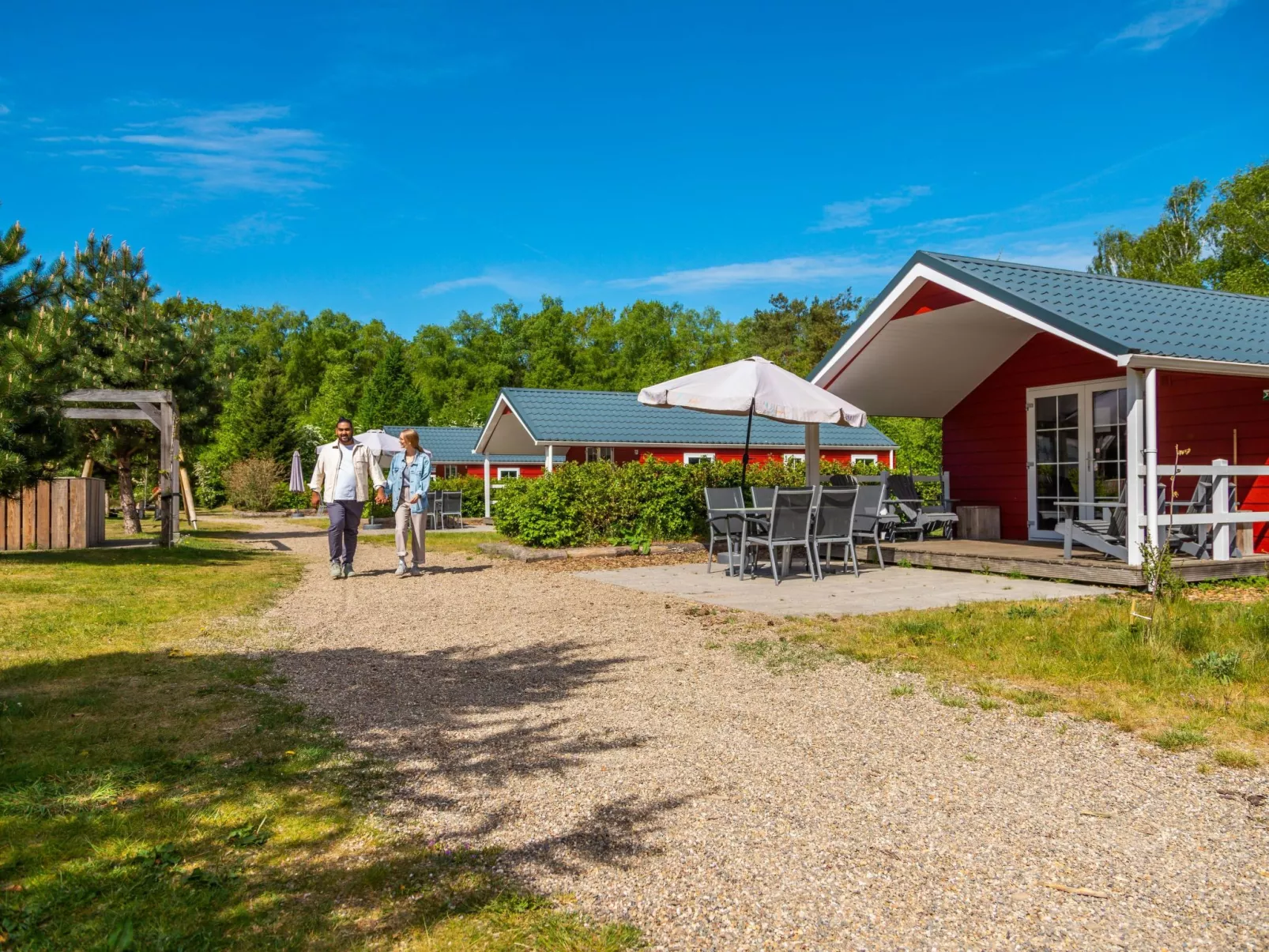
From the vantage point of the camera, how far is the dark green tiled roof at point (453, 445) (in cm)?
3916

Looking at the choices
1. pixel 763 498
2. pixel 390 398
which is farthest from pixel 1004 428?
pixel 390 398

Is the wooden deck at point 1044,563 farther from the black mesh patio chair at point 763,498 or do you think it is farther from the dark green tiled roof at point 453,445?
the dark green tiled roof at point 453,445

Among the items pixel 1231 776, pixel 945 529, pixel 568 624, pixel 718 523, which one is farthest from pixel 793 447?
pixel 1231 776

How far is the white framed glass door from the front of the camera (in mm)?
12125

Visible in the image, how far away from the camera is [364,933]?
2.41 metres

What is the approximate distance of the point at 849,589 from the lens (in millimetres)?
9188

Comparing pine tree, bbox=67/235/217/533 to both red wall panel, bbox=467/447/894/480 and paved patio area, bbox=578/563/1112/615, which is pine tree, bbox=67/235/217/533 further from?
paved patio area, bbox=578/563/1112/615

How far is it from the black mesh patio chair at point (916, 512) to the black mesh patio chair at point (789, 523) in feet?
10.1

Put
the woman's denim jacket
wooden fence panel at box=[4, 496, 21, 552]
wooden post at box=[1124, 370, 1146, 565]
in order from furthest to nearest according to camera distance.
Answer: wooden fence panel at box=[4, 496, 21, 552]
the woman's denim jacket
wooden post at box=[1124, 370, 1146, 565]

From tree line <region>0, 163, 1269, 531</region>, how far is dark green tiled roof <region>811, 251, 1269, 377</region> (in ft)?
33.3

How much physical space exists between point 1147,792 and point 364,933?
2.82 m

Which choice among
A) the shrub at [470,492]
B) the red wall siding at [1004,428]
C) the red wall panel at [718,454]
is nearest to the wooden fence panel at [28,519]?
the red wall panel at [718,454]

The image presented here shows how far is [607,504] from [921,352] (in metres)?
4.93

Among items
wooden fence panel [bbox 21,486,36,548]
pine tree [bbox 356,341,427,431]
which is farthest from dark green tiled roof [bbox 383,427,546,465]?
wooden fence panel [bbox 21,486,36,548]
